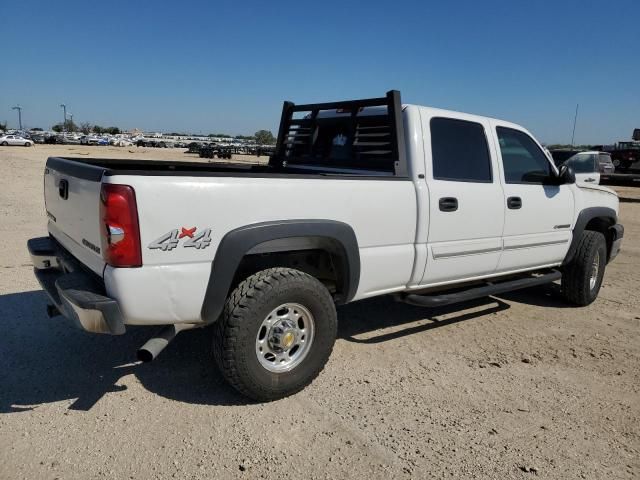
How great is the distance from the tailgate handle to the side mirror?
427cm

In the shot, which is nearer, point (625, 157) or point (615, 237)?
point (615, 237)

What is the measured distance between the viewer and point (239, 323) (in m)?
3.08

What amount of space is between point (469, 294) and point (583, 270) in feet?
6.33

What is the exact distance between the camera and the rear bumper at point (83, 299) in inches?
107

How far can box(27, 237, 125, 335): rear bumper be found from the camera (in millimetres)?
2715

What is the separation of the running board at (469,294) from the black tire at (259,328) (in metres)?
0.87

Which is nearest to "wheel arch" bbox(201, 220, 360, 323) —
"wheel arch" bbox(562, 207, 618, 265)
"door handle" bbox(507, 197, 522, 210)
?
"door handle" bbox(507, 197, 522, 210)

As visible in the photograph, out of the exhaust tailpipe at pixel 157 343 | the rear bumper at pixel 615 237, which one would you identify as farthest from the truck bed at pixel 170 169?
the rear bumper at pixel 615 237

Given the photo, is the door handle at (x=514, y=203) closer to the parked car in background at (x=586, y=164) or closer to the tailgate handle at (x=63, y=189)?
the tailgate handle at (x=63, y=189)

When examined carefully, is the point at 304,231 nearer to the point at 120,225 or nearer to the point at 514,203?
the point at 120,225

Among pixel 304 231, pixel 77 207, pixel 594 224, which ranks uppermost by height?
pixel 77 207

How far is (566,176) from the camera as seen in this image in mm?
4953

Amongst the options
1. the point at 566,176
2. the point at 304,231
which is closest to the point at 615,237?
the point at 566,176

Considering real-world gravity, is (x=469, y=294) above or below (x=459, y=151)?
below
